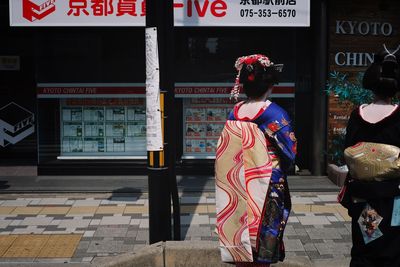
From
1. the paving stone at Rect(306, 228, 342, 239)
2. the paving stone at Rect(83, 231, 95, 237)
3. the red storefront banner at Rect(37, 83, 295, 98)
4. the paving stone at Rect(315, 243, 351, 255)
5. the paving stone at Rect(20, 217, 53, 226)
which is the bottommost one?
the paving stone at Rect(315, 243, 351, 255)

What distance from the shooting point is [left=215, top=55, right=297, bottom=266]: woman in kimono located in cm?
320

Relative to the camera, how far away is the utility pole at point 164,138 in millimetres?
4828

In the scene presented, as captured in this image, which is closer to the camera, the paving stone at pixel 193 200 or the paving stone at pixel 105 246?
the paving stone at pixel 105 246

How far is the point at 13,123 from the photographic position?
453 inches

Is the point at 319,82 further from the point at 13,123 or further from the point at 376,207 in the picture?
the point at 13,123

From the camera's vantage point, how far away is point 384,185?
3.15m

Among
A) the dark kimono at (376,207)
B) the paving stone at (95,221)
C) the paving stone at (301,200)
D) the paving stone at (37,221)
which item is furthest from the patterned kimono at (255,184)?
the paving stone at (301,200)

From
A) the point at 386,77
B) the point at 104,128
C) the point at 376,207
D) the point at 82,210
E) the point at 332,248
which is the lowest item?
the point at 332,248

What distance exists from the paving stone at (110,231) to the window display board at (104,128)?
362cm

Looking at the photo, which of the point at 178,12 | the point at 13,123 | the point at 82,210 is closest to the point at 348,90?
the point at 178,12

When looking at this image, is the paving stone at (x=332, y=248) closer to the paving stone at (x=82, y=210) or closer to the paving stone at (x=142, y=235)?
the paving stone at (x=142, y=235)

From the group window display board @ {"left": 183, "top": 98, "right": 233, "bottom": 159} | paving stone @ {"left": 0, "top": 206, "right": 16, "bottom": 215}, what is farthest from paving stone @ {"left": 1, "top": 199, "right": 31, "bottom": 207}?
window display board @ {"left": 183, "top": 98, "right": 233, "bottom": 159}

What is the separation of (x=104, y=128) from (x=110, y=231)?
157 inches

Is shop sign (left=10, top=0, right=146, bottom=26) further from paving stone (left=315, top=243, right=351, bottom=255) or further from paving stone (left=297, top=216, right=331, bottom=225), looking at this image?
paving stone (left=315, top=243, right=351, bottom=255)
